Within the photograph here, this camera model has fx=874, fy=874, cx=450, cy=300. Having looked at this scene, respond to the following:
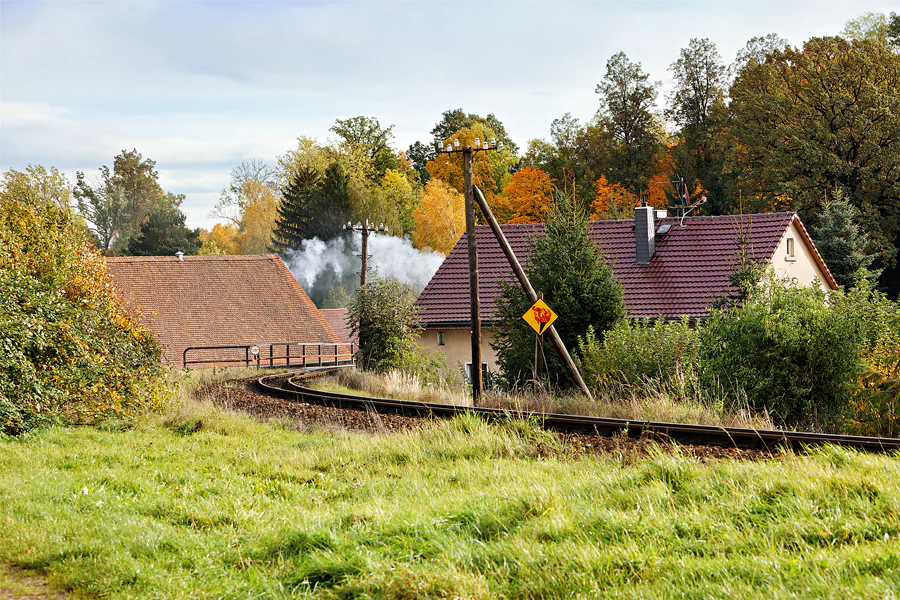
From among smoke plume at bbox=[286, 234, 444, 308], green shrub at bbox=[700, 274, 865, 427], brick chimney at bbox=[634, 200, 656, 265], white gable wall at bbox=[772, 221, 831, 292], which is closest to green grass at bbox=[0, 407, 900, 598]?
green shrub at bbox=[700, 274, 865, 427]

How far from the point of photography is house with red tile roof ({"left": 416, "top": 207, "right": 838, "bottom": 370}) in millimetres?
33656

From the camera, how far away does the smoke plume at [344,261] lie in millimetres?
73375

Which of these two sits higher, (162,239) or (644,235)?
(162,239)

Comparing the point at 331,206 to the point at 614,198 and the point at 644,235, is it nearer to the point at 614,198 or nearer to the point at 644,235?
the point at 614,198

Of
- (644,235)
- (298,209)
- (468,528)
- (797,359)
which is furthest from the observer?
(298,209)

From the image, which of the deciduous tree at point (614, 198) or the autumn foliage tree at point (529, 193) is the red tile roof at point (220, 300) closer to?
the autumn foliage tree at point (529, 193)

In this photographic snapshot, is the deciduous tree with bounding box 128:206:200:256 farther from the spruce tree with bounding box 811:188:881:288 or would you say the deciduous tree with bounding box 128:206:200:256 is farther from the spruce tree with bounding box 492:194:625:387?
the spruce tree with bounding box 492:194:625:387

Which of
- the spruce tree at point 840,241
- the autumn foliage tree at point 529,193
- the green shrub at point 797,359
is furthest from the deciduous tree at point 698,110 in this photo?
the green shrub at point 797,359

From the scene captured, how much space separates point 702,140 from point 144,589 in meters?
60.2

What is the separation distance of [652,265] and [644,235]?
137 cm

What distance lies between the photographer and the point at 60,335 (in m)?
14.0

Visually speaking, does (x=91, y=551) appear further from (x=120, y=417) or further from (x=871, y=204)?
(x=871, y=204)

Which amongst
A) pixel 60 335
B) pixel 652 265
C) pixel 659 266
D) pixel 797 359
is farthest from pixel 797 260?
pixel 60 335

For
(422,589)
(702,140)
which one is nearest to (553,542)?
(422,589)
